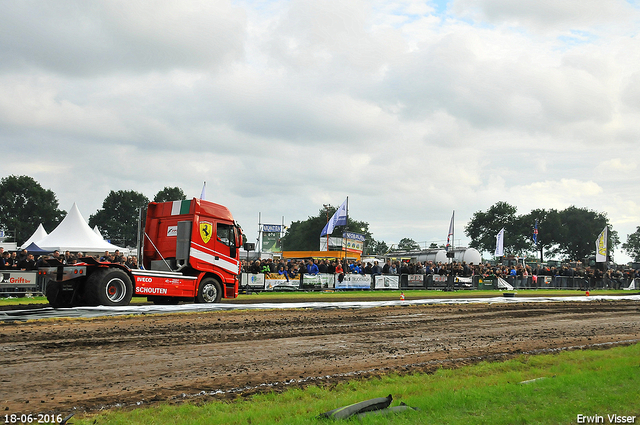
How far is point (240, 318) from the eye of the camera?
12648mm

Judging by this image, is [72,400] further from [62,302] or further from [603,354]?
[62,302]

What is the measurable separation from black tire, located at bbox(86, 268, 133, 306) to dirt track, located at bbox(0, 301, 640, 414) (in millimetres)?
2080

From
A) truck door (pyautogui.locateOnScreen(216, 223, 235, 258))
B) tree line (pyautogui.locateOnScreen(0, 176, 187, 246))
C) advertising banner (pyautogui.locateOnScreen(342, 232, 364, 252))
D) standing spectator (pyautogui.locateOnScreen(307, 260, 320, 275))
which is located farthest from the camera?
tree line (pyautogui.locateOnScreen(0, 176, 187, 246))

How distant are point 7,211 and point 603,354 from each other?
132 metres

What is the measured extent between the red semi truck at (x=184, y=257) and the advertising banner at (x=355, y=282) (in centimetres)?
1085

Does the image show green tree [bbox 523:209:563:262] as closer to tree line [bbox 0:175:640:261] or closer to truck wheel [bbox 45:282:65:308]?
tree line [bbox 0:175:640:261]

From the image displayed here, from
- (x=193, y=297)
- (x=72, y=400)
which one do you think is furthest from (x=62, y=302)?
(x=72, y=400)

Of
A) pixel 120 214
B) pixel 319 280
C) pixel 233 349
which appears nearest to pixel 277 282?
pixel 319 280

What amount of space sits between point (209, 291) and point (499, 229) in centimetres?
11853

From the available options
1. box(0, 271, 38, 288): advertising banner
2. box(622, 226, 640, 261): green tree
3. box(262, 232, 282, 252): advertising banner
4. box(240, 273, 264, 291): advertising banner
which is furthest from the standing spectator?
box(622, 226, 640, 261): green tree

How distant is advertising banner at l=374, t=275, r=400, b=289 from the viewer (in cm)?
2905

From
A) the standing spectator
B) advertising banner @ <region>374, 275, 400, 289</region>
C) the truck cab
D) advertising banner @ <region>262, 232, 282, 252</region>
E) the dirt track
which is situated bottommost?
the dirt track

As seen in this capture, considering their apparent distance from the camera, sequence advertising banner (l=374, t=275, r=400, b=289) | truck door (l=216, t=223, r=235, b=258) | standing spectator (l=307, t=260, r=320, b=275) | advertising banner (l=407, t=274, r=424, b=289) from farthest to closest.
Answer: advertising banner (l=407, t=274, r=424, b=289)
advertising banner (l=374, t=275, r=400, b=289)
standing spectator (l=307, t=260, r=320, b=275)
truck door (l=216, t=223, r=235, b=258)

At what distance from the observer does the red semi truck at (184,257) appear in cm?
1499
